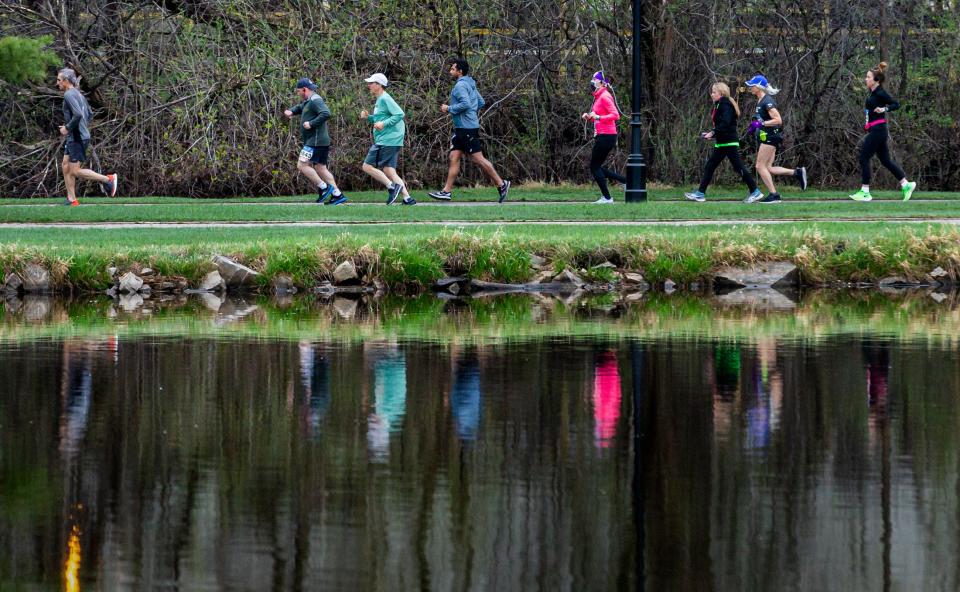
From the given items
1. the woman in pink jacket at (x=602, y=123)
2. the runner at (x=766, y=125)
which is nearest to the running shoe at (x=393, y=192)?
the woman in pink jacket at (x=602, y=123)

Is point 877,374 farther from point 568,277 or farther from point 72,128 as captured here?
point 72,128

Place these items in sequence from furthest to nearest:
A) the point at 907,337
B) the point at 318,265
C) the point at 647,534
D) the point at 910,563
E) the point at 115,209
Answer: the point at 115,209, the point at 318,265, the point at 907,337, the point at 647,534, the point at 910,563

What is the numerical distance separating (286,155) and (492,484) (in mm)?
21684

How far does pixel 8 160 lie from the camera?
27734mm

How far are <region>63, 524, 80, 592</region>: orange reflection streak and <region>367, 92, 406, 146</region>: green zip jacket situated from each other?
16322mm

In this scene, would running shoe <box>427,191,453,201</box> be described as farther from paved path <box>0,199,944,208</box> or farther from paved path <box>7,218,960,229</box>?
paved path <box>7,218,960,229</box>

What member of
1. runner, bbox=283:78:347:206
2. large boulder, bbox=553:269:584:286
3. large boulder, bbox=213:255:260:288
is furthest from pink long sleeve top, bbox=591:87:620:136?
large boulder, bbox=213:255:260:288

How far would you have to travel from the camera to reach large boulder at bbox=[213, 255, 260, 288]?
15.1 m

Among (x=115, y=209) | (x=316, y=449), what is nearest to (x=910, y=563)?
(x=316, y=449)

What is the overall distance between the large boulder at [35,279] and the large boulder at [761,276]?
6.70 m

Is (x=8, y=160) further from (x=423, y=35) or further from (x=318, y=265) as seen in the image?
(x=318, y=265)

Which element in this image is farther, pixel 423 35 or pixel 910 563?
pixel 423 35

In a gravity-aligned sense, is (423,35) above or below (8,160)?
above

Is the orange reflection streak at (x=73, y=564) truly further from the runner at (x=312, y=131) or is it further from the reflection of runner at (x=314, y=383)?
the runner at (x=312, y=131)
